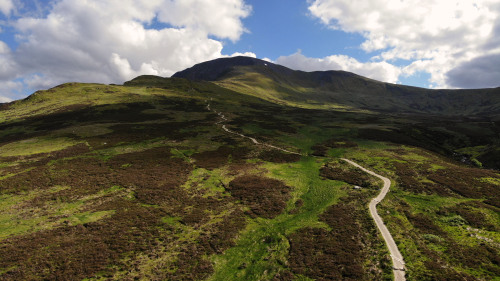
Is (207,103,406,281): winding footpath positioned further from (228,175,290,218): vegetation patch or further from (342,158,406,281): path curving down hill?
(228,175,290,218): vegetation patch

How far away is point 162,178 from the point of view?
1663 inches

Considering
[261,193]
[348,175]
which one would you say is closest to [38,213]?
[261,193]

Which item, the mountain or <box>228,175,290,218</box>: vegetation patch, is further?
<box>228,175,290,218</box>: vegetation patch

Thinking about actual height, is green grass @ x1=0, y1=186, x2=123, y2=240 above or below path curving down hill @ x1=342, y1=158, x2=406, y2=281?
above

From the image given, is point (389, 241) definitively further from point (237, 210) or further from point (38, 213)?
point (38, 213)

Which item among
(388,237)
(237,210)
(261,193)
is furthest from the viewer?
(261,193)

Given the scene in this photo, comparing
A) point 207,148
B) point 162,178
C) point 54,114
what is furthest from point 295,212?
point 54,114

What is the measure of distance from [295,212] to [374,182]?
56.8 ft

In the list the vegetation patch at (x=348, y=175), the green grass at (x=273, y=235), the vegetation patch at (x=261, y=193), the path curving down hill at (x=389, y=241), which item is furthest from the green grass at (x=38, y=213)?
the vegetation patch at (x=348, y=175)

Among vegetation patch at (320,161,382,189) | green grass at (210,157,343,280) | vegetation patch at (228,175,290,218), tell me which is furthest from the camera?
vegetation patch at (320,161,382,189)

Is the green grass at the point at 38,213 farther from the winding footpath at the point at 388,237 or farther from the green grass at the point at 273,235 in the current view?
the winding footpath at the point at 388,237

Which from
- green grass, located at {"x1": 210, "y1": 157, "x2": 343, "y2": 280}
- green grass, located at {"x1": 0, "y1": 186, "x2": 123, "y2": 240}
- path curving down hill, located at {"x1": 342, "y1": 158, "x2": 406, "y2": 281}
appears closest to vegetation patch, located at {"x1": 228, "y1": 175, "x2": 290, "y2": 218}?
green grass, located at {"x1": 210, "y1": 157, "x2": 343, "y2": 280}

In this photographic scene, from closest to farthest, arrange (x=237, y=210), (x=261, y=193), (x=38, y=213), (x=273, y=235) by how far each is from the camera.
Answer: (x=273, y=235) < (x=38, y=213) < (x=237, y=210) < (x=261, y=193)

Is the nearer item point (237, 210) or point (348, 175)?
point (237, 210)
